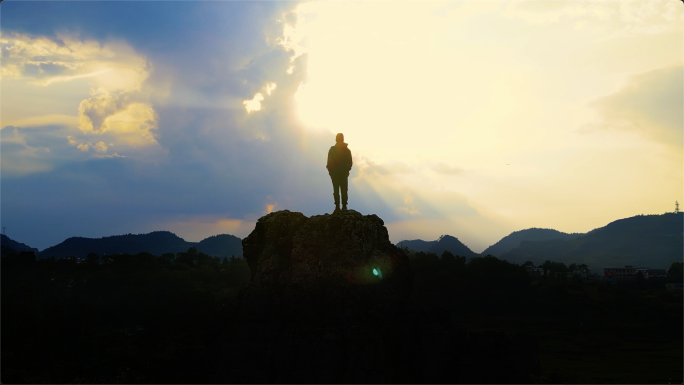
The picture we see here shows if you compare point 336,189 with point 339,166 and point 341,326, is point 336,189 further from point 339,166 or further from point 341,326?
point 341,326

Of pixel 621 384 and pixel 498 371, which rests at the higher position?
pixel 498 371

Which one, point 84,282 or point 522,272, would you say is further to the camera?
point 522,272

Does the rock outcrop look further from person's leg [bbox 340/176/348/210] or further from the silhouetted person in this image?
the silhouetted person

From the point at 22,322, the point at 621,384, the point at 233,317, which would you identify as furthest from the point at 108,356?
the point at 621,384

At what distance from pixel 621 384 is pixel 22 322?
50.2 m

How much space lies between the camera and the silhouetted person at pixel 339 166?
72.8ft

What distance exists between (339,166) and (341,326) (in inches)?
313

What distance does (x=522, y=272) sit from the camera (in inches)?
4003

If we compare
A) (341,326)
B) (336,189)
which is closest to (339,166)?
(336,189)

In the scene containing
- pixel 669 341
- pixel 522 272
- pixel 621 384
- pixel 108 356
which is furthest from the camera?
pixel 522 272

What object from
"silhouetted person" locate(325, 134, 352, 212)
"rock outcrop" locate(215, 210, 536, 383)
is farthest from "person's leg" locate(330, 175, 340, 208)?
"rock outcrop" locate(215, 210, 536, 383)

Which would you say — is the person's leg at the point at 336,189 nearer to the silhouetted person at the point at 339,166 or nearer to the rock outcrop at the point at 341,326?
the silhouetted person at the point at 339,166

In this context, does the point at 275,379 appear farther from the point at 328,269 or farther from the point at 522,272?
the point at 522,272

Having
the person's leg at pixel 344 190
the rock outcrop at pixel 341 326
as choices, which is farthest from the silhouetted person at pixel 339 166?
the rock outcrop at pixel 341 326
